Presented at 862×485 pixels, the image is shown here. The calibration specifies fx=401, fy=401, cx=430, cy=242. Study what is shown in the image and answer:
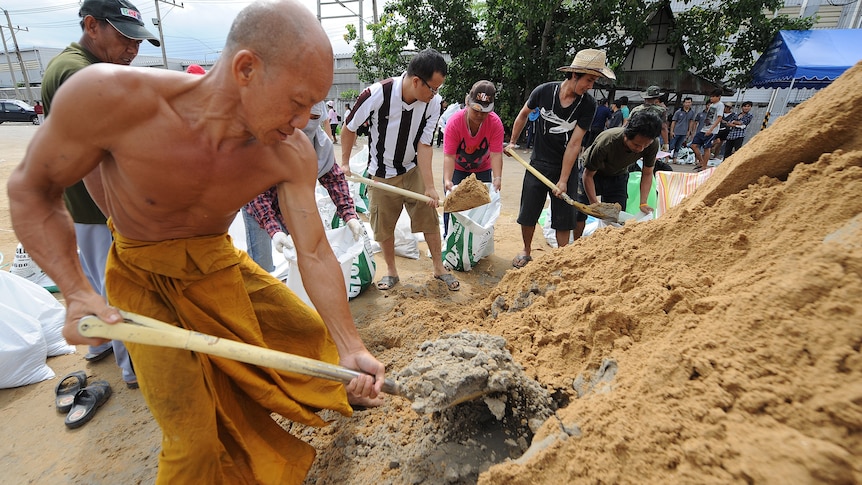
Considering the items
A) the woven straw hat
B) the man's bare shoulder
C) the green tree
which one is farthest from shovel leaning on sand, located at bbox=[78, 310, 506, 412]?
the green tree

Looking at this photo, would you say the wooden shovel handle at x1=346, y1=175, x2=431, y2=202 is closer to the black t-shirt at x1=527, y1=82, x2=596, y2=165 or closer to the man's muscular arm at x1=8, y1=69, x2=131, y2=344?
the black t-shirt at x1=527, y1=82, x2=596, y2=165

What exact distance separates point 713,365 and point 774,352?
130 mm

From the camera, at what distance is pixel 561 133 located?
3611mm

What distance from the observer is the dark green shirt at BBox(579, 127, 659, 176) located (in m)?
3.51

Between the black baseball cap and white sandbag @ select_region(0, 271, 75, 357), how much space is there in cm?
165

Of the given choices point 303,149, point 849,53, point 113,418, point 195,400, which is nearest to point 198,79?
point 303,149

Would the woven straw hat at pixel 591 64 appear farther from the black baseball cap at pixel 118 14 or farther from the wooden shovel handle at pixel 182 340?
the wooden shovel handle at pixel 182 340

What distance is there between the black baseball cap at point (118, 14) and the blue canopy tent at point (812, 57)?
33.1 ft

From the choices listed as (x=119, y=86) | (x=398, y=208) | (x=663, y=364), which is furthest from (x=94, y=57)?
(x=663, y=364)

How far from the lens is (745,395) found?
92 cm

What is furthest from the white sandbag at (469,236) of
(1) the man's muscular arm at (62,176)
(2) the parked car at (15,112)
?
(2) the parked car at (15,112)

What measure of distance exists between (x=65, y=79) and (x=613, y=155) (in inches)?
149


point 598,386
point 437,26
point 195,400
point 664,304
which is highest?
point 437,26

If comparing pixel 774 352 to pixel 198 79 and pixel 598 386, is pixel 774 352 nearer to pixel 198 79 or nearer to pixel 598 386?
pixel 598 386
